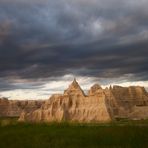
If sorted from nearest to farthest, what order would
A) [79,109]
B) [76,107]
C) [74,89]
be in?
[79,109] → [76,107] → [74,89]

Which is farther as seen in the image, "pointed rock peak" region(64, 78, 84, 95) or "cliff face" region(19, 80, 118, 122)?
"pointed rock peak" region(64, 78, 84, 95)

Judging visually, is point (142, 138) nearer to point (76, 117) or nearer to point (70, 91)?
point (76, 117)

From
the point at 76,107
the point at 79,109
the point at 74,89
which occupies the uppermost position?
the point at 74,89

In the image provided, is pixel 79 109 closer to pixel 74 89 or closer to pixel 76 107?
pixel 76 107

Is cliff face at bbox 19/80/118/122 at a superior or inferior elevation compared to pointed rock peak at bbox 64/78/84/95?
inferior

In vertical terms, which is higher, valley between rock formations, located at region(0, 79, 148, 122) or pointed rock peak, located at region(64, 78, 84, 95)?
pointed rock peak, located at region(64, 78, 84, 95)

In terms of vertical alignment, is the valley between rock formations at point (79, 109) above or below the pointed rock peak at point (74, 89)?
below

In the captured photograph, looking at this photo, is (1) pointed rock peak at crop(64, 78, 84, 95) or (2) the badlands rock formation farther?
(1) pointed rock peak at crop(64, 78, 84, 95)

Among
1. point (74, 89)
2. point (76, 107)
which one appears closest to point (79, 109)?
point (76, 107)

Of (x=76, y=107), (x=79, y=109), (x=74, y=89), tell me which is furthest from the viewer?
(x=74, y=89)

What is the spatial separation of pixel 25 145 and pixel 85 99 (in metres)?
129

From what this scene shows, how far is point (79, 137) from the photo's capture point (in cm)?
2012

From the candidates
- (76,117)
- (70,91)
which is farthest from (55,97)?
(76,117)

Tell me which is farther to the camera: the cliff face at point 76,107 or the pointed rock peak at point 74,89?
the pointed rock peak at point 74,89
